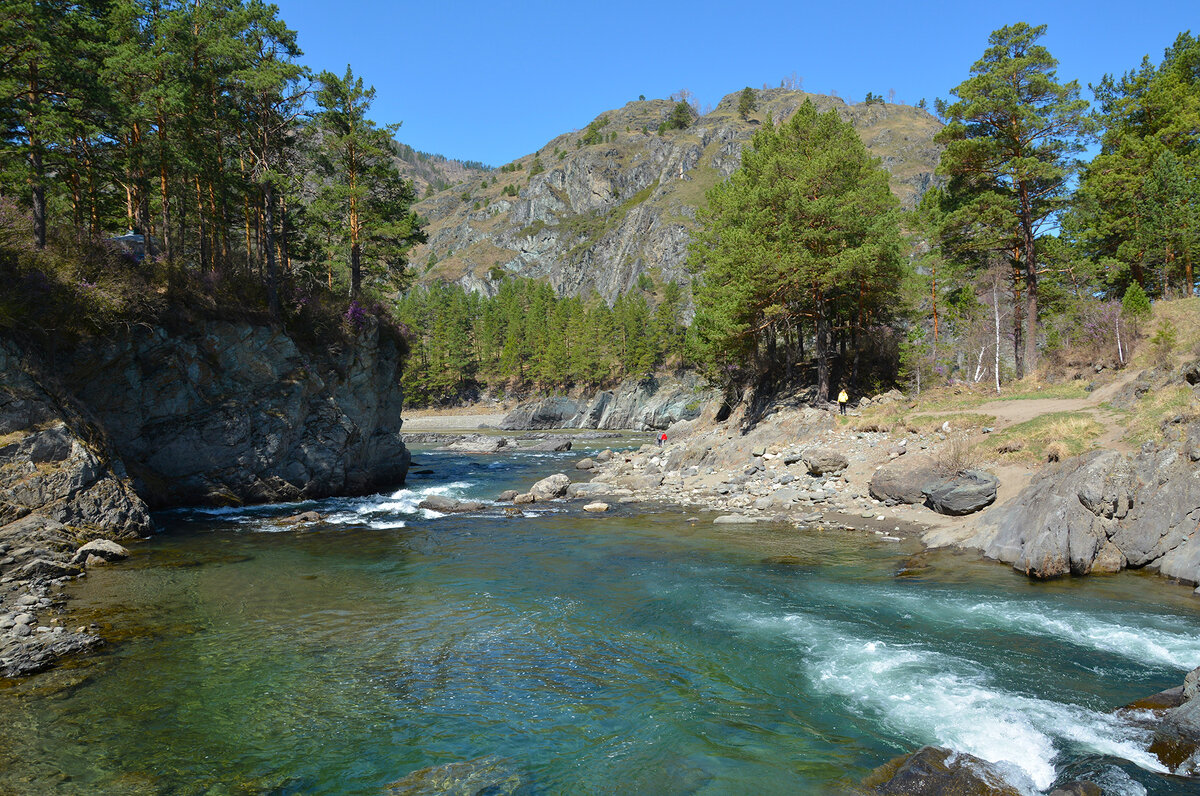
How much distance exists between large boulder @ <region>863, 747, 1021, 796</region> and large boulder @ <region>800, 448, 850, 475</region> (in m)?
18.0

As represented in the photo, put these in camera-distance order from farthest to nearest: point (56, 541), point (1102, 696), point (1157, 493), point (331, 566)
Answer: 1. point (331, 566)
2. point (56, 541)
3. point (1157, 493)
4. point (1102, 696)

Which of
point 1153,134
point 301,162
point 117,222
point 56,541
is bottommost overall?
point 56,541

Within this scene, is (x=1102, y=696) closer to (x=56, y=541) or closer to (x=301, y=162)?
(x=56, y=541)

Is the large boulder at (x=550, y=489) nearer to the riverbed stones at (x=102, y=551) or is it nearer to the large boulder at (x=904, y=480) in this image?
the large boulder at (x=904, y=480)

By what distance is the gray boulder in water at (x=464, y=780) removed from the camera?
6500 mm

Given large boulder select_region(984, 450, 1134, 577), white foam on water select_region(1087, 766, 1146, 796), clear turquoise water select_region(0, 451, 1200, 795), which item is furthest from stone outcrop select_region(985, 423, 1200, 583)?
white foam on water select_region(1087, 766, 1146, 796)

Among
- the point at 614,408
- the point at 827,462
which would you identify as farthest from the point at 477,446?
the point at 827,462

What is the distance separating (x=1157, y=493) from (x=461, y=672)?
1574cm

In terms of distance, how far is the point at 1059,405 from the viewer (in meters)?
22.4

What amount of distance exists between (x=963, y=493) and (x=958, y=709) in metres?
11.8

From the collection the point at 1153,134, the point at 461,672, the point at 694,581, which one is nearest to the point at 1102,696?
the point at 694,581

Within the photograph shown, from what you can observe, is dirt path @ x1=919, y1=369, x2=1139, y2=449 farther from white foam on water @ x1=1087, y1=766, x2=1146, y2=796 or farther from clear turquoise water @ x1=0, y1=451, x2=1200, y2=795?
white foam on water @ x1=1087, y1=766, x2=1146, y2=796

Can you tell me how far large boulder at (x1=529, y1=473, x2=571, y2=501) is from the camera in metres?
27.2

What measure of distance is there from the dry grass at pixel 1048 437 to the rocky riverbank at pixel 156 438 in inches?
904
